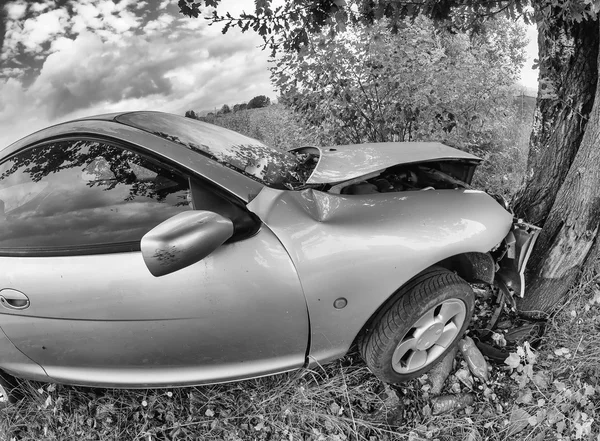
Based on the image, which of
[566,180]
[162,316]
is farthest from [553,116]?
[162,316]

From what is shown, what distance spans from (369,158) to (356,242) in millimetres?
563

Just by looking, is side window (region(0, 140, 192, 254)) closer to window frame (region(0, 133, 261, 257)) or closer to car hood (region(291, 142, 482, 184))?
window frame (region(0, 133, 261, 257))

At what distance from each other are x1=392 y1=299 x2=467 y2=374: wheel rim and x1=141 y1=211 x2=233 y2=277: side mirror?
100cm

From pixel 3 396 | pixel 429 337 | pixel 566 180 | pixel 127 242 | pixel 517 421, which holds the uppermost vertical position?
pixel 566 180

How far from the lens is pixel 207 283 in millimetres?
1692

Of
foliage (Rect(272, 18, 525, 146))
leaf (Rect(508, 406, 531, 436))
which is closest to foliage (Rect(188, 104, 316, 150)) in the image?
foliage (Rect(272, 18, 525, 146))

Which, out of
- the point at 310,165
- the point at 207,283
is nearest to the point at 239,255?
the point at 207,283

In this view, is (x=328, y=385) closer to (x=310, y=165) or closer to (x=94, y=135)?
(x=310, y=165)

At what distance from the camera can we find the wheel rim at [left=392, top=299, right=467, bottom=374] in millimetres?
1973

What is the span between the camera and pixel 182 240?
150cm

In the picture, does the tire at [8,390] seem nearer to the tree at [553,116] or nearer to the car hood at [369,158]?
the car hood at [369,158]

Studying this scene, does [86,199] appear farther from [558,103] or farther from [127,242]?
[558,103]

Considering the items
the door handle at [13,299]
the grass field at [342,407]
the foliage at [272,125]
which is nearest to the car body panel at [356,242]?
the grass field at [342,407]

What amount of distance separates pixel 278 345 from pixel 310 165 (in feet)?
3.40
